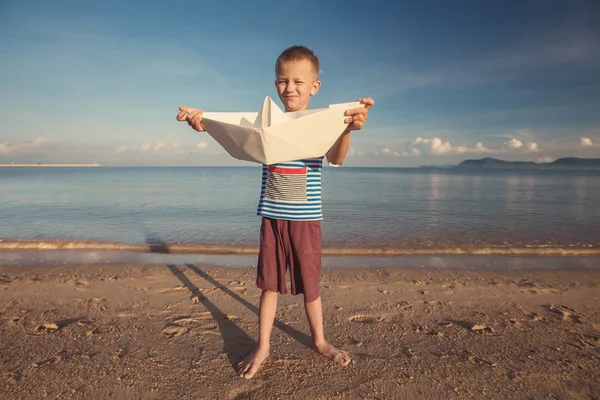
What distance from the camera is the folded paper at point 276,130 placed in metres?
1.76

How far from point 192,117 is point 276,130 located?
634 millimetres

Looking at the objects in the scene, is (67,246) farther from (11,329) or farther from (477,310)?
(477,310)

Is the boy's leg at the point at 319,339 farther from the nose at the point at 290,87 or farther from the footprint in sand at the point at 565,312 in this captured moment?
the footprint in sand at the point at 565,312

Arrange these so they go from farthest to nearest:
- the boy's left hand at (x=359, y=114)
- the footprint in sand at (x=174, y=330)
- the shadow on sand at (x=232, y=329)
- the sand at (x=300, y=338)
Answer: the footprint in sand at (x=174, y=330) < the shadow on sand at (x=232, y=329) < the sand at (x=300, y=338) < the boy's left hand at (x=359, y=114)

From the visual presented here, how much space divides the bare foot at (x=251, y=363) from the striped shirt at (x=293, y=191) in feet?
3.40

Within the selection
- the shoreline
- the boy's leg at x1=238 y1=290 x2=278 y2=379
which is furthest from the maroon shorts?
the shoreline

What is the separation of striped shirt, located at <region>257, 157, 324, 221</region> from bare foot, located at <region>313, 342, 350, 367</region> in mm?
1026

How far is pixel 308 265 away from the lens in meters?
2.38

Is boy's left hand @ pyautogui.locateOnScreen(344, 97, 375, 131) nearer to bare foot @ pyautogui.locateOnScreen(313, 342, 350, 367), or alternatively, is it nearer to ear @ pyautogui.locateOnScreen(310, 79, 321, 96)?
ear @ pyautogui.locateOnScreen(310, 79, 321, 96)

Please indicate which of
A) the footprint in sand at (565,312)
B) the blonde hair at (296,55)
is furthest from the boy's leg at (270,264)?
the footprint in sand at (565,312)

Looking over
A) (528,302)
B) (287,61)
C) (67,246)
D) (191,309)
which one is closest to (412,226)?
(528,302)

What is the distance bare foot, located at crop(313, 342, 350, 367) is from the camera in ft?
7.94

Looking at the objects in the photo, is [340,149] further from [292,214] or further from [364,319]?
[364,319]

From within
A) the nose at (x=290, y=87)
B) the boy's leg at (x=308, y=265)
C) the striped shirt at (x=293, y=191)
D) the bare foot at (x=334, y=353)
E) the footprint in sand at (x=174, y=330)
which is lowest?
the footprint in sand at (x=174, y=330)
